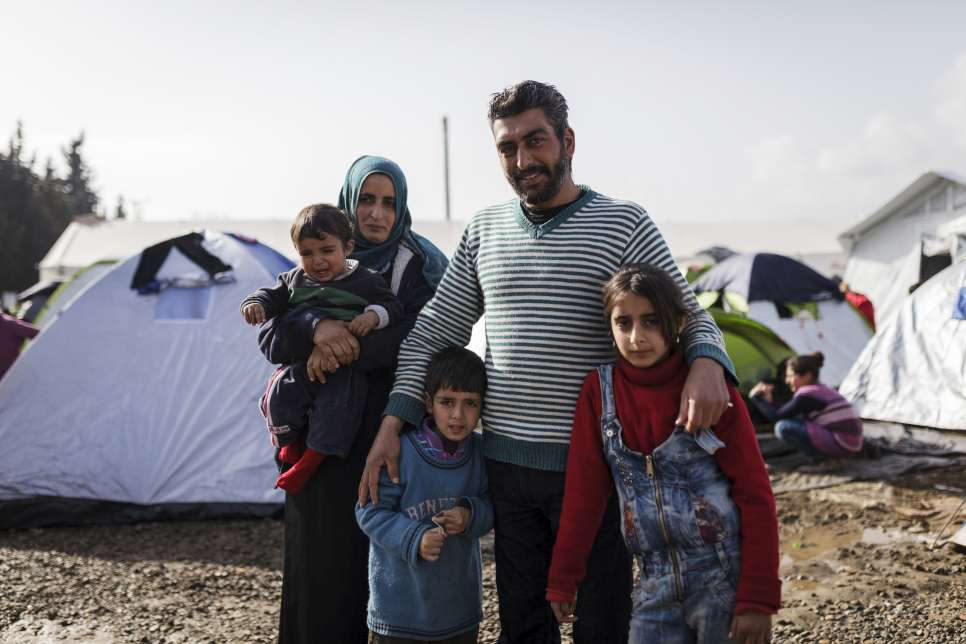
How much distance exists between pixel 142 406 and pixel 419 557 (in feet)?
12.0

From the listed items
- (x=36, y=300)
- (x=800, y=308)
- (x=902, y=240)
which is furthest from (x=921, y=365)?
(x=36, y=300)

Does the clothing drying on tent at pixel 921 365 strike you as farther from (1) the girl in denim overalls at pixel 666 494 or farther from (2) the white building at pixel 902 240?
(2) the white building at pixel 902 240

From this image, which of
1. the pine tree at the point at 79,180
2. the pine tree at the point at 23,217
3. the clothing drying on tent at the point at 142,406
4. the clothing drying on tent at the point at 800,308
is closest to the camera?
the clothing drying on tent at the point at 142,406

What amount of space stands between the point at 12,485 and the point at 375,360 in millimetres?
3741

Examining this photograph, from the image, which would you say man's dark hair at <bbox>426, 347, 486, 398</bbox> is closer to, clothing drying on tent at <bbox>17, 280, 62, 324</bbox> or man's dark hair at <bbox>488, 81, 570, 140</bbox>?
man's dark hair at <bbox>488, 81, 570, 140</bbox>

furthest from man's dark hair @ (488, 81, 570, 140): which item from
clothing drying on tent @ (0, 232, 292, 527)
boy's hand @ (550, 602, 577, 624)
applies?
clothing drying on tent @ (0, 232, 292, 527)

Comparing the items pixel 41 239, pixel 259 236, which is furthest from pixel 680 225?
pixel 41 239

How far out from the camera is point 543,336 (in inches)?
87.0

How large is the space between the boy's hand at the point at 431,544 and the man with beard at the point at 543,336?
0.19 metres

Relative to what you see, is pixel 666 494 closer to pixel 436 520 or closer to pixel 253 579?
pixel 436 520

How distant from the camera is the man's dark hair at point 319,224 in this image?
2.54 m

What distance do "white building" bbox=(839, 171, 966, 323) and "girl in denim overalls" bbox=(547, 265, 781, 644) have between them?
1241 centimetres

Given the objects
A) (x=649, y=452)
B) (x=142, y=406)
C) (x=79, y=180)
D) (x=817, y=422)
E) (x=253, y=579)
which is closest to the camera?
(x=649, y=452)

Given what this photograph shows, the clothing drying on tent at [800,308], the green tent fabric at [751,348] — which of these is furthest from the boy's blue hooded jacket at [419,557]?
the clothing drying on tent at [800,308]
